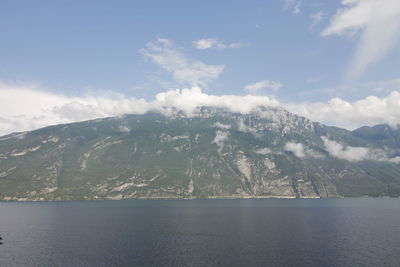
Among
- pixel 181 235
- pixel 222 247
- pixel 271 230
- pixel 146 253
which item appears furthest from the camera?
pixel 271 230

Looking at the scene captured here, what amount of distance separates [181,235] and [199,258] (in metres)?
52.2

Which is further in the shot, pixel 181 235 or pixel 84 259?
pixel 181 235

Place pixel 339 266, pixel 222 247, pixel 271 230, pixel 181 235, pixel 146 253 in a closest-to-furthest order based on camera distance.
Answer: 1. pixel 339 266
2. pixel 146 253
3. pixel 222 247
4. pixel 181 235
5. pixel 271 230

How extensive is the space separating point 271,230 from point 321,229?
30849mm

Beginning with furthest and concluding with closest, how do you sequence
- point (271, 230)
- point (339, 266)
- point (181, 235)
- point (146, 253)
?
point (271, 230) → point (181, 235) → point (146, 253) → point (339, 266)

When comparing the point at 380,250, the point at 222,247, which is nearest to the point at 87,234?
the point at 222,247

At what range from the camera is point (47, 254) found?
5192 inches

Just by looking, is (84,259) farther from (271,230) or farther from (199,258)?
(271,230)

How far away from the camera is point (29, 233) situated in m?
185

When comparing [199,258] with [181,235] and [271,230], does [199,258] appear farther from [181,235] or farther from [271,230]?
[271,230]

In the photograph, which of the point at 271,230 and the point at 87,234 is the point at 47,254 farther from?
the point at 271,230

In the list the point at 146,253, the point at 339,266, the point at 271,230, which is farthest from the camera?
the point at 271,230

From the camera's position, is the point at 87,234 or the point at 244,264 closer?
the point at 244,264

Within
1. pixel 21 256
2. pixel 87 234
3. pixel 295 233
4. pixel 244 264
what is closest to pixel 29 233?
pixel 87 234
